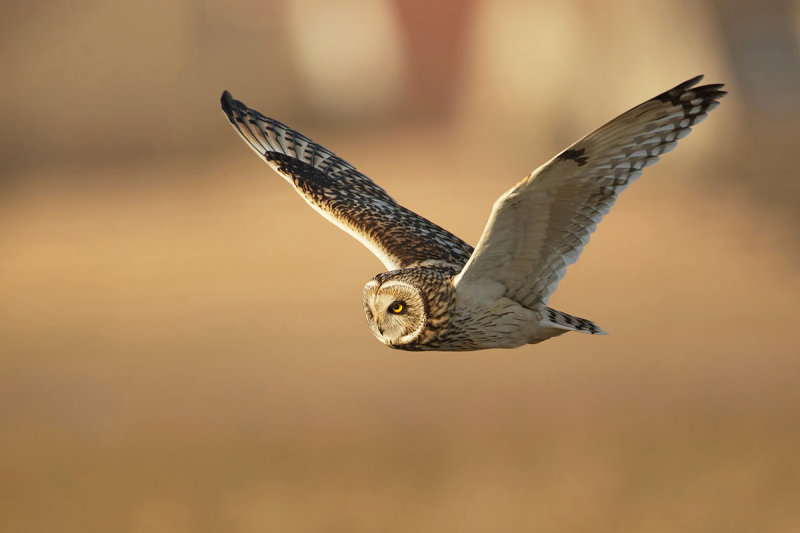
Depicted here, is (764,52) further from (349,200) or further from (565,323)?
(565,323)

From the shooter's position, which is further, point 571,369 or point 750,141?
point 750,141

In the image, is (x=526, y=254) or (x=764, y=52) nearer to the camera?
(x=526, y=254)

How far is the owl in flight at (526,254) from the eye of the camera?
4.22 meters

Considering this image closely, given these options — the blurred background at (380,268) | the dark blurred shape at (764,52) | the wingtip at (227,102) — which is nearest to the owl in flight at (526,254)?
the wingtip at (227,102)

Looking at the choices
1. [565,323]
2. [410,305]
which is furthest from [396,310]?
[565,323]

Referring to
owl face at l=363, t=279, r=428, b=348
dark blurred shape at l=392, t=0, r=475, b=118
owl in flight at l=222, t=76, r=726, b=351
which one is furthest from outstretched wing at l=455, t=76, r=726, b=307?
dark blurred shape at l=392, t=0, r=475, b=118

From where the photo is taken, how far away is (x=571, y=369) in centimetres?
2073

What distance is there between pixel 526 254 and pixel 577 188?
1.26ft

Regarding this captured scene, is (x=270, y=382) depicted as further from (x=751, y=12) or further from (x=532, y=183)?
(x=532, y=183)

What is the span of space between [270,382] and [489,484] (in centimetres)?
470

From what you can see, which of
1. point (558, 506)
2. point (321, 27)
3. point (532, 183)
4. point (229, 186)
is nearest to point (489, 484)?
point (558, 506)

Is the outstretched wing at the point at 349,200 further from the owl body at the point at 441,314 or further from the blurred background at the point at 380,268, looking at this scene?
the blurred background at the point at 380,268

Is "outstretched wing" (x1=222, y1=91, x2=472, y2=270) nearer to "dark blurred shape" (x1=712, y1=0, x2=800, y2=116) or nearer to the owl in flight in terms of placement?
the owl in flight

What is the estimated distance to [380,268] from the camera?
62.6 feet
